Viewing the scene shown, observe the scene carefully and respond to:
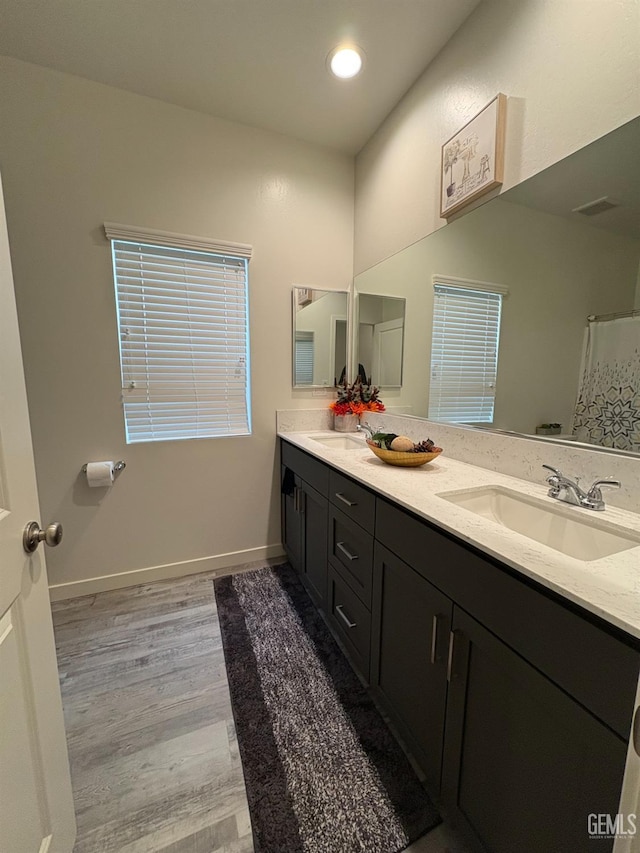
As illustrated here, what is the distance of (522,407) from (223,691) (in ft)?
5.48

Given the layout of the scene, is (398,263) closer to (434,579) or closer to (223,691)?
(434,579)

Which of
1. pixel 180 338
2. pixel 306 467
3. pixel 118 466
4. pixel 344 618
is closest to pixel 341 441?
pixel 306 467

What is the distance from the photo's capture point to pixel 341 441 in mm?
2250

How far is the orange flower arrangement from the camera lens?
2.29 meters

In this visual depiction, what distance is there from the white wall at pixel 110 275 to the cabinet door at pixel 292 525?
0.34ft

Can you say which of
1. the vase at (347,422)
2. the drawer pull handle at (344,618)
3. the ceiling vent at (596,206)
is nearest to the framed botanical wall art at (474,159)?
the ceiling vent at (596,206)

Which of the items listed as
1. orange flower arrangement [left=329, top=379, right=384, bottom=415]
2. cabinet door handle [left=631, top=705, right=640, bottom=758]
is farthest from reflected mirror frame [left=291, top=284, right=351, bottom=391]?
cabinet door handle [left=631, top=705, right=640, bottom=758]

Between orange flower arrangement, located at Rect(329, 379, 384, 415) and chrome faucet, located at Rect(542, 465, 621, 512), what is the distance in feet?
4.23

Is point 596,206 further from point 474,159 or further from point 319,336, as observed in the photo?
point 319,336

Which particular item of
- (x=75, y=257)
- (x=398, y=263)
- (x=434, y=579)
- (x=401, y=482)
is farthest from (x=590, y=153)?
(x=75, y=257)

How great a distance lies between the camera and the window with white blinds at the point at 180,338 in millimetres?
1874

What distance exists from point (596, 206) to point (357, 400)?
4.94ft

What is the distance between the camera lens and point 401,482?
123 centimetres

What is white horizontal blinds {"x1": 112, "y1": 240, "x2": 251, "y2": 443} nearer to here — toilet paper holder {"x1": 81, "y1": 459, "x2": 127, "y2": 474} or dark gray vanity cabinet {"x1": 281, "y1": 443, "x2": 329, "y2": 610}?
toilet paper holder {"x1": 81, "y1": 459, "x2": 127, "y2": 474}
